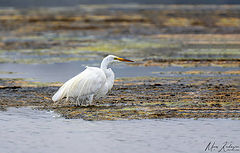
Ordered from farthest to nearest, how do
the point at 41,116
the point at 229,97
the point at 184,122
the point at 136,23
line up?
1. the point at 136,23
2. the point at 229,97
3. the point at 41,116
4. the point at 184,122


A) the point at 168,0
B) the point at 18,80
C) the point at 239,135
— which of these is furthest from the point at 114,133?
the point at 168,0

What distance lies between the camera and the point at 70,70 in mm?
19828

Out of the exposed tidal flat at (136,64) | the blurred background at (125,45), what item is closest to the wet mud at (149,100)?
the exposed tidal flat at (136,64)

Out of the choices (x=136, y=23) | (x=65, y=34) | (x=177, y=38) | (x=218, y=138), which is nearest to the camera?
(x=218, y=138)

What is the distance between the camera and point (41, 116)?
451 inches

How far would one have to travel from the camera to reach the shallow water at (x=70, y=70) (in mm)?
17922

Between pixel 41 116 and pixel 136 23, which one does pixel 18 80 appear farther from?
pixel 136 23

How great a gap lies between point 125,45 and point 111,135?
66.5ft

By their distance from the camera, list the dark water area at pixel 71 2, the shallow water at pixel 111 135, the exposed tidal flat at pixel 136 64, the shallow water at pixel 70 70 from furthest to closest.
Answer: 1. the dark water area at pixel 71 2
2. the shallow water at pixel 70 70
3. the exposed tidal flat at pixel 136 64
4. the shallow water at pixel 111 135

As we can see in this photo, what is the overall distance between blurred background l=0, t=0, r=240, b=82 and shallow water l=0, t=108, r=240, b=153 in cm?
649

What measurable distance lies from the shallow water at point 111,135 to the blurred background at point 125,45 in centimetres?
649

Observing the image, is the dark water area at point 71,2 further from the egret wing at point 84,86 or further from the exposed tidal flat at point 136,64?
the egret wing at point 84,86

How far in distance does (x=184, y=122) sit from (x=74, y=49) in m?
17.8

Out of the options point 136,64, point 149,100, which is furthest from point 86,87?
point 136,64
